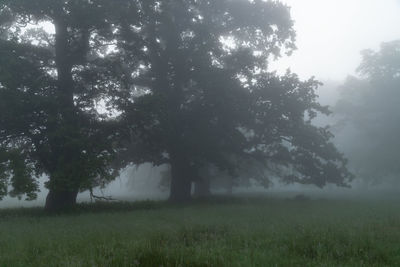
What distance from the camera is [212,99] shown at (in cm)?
2494

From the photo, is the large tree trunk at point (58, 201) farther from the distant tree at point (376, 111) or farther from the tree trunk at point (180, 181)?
the distant tree at point (376, 111)

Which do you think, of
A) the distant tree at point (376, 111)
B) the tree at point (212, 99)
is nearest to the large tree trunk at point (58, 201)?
the tree at point (212, 99)

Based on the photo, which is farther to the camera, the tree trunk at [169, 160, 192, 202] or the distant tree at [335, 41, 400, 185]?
the distant tree at [335, 41, 400, 185]

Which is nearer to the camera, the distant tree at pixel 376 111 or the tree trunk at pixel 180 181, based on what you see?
the tree trunk at pixel 180 181

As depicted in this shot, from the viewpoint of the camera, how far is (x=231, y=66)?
1022 inches

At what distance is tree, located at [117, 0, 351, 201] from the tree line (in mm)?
81

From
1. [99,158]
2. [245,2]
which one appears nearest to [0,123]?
[99,158]

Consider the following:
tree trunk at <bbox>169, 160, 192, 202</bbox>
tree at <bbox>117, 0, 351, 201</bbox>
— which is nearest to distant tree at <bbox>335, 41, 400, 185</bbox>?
tree at <bbox>117, 0, 351, 201</bbox>

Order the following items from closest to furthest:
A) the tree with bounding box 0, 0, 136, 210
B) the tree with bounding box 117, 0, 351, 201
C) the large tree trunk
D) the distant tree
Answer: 1. the tree with bounding box 0, 0, 136, 210
2. the large tree trunk
3. the tree with bounding box 117, 0, 351, 201
4. the distant tree

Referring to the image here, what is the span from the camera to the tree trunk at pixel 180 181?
27.6 meters

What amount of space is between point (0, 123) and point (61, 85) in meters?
3.80

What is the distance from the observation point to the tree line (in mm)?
18359

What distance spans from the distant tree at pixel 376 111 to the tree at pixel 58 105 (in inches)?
1333

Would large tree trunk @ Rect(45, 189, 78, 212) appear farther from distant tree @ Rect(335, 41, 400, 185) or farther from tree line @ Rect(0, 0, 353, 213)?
distant tree @ Rect(335, 41, 400, 185)
